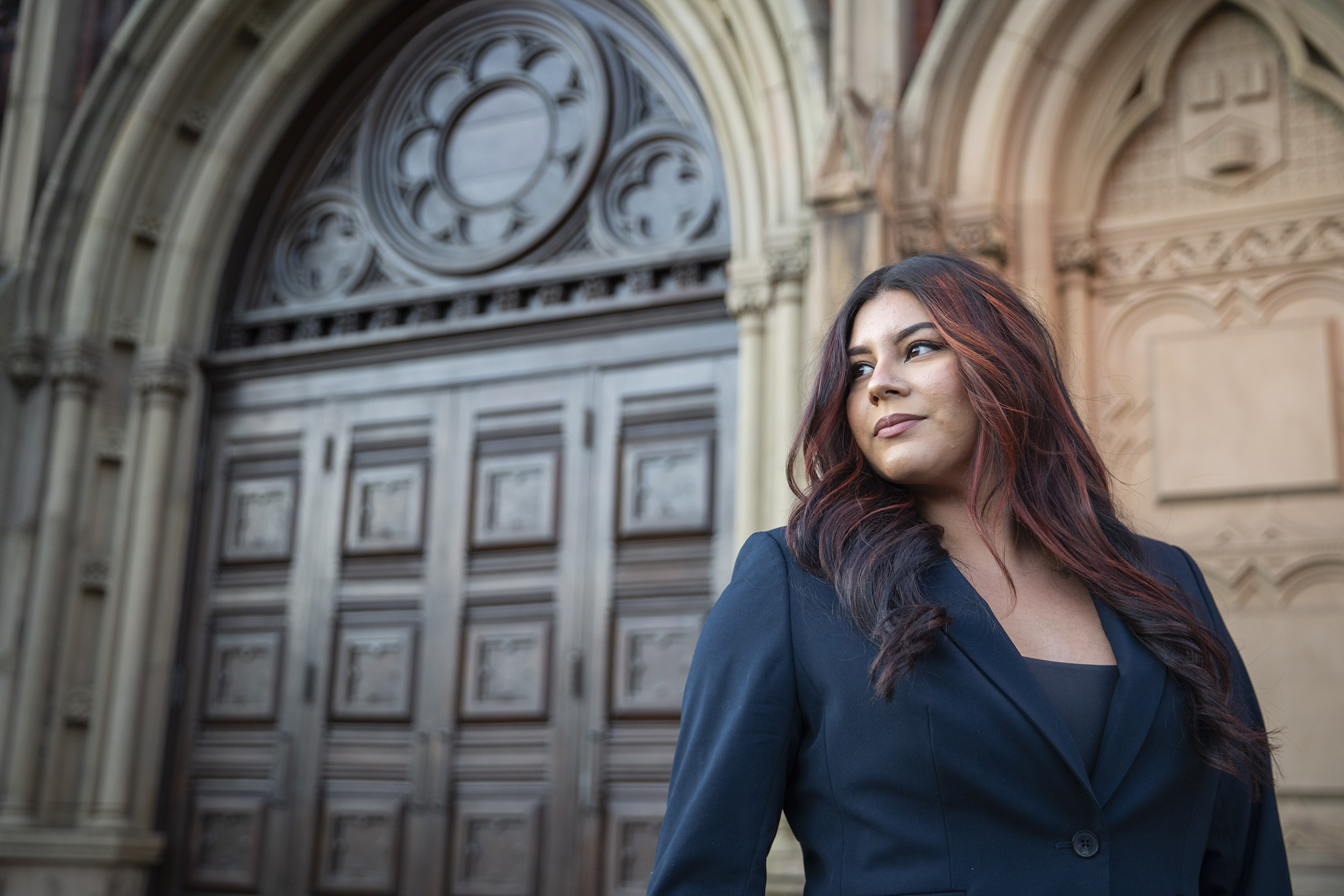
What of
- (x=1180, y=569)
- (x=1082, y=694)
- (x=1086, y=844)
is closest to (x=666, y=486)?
(x=1180, y=569)

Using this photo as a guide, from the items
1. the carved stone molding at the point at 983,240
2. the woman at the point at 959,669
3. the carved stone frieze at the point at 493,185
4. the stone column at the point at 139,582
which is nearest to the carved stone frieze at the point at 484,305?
the carved stone frieze at the point at 493,185

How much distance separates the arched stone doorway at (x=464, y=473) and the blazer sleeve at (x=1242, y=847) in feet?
13.6

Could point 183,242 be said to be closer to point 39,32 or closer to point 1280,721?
point 39,32

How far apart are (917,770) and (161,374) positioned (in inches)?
254

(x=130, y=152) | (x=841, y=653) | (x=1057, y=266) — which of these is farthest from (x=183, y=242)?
(x=841, y=653)

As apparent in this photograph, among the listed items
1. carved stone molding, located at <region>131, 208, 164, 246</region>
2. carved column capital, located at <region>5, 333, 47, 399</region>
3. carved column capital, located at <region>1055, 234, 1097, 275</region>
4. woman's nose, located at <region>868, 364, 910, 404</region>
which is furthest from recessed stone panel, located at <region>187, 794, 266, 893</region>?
woman's nose, located at <region>868, 364, 910, 404</region>

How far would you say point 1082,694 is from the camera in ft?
4.57

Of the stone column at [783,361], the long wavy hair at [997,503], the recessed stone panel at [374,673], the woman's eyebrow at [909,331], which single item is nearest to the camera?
the long wavy hair at [997,503]

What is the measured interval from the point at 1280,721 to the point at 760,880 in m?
3.85

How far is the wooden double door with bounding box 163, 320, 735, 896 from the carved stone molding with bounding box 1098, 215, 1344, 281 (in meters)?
1.78

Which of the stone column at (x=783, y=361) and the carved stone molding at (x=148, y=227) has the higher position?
the carved stone molding at (x=148, y=227)

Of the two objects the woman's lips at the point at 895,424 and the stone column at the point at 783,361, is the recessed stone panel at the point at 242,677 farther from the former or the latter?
the woman's lips at the point at 895,424

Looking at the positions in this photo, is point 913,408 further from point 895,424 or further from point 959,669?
point 959,669

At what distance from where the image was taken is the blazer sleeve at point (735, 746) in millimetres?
1275
